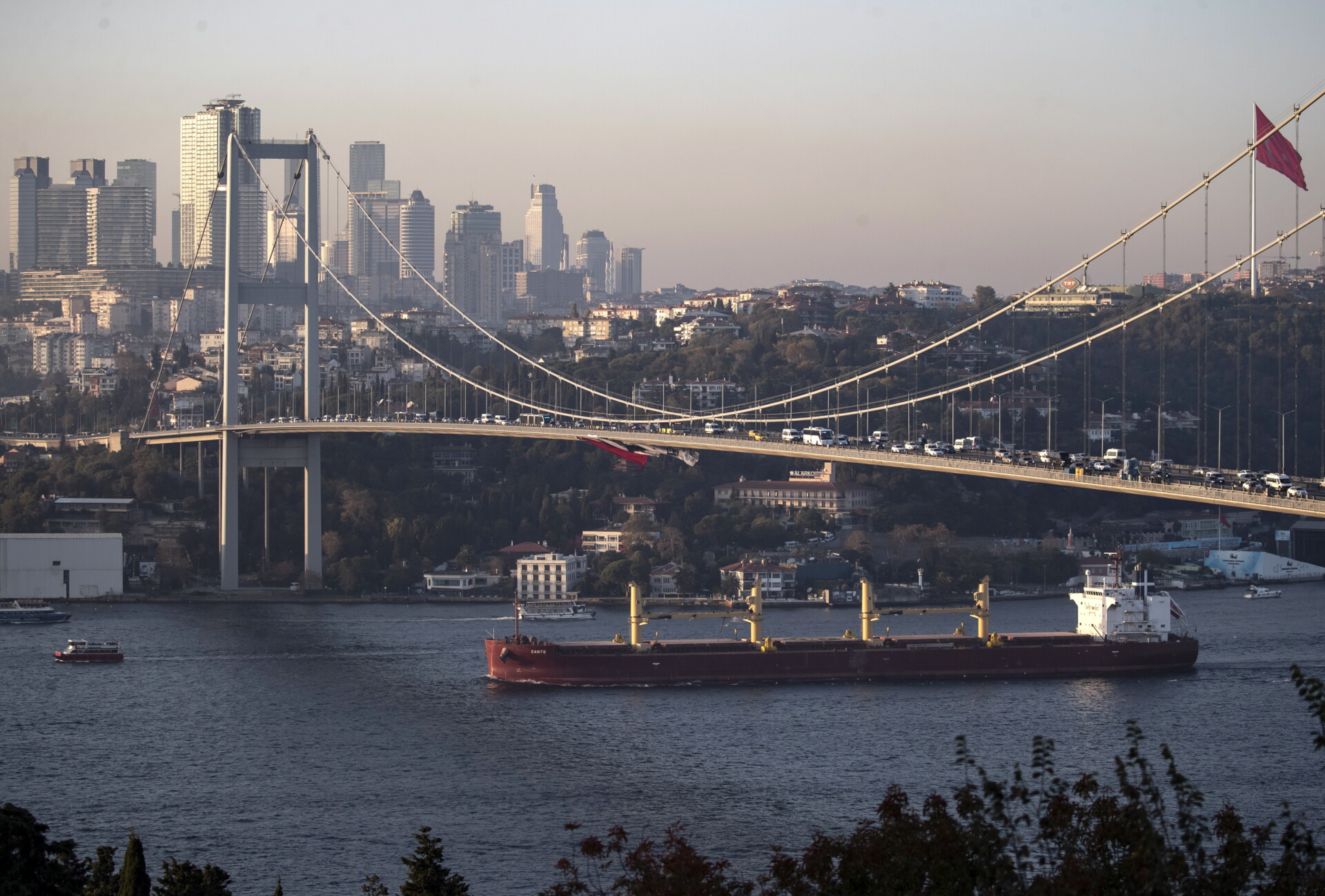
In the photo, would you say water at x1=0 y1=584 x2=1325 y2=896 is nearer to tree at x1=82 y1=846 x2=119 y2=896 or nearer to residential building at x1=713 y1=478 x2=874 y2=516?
tree at x1=82 y1=846 x2=119 y2=896

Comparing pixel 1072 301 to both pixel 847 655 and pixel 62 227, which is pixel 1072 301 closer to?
pixel 847 655

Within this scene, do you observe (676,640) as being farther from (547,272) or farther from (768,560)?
(547,272)

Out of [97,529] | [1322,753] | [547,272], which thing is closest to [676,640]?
[1322,753]

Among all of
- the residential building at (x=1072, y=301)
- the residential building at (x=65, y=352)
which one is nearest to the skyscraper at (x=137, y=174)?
the residential building at (x=65, y=352)

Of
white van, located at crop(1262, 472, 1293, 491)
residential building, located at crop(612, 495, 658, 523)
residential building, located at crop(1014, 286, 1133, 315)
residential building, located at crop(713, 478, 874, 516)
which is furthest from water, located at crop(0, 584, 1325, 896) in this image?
residential building, located at crop(1014, 286, 1133, 315)

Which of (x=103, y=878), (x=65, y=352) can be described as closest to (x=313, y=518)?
(x=103, y=878)
